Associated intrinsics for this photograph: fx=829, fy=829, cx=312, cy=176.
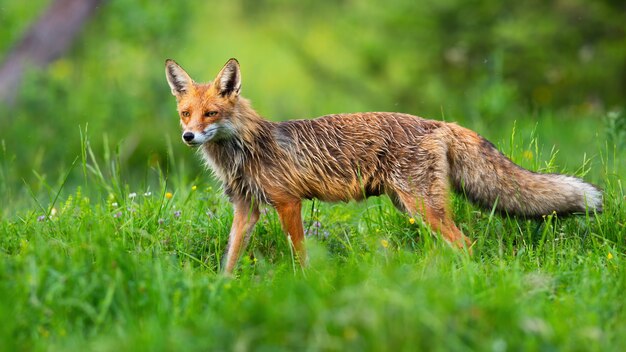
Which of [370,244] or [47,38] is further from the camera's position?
[47,38]

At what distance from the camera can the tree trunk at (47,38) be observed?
13.7 meters

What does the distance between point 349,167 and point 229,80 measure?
1.12 m

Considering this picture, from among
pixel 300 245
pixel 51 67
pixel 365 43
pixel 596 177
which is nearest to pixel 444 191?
pixel 300 245

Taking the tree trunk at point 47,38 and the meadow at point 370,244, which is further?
the tree trunk at point 47,38

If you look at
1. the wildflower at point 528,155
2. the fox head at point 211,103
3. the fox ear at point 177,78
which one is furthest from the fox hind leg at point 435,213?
the fox ear at point 177,78

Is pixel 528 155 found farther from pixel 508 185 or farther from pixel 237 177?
pixel 237 177

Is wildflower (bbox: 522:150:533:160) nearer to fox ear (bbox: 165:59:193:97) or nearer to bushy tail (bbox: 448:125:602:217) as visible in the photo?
bushy tail (bbox: 448:125:602:217)

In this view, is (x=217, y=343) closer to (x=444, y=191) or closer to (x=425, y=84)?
(x=444, y=191)

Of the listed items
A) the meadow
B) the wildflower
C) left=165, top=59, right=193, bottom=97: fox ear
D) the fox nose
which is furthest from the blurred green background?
the fox nose

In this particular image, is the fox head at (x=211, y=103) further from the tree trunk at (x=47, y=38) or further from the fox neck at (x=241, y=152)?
the tree trunk at (x=47, y=38)

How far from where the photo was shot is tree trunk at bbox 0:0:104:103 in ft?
44.9

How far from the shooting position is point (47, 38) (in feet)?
46.5

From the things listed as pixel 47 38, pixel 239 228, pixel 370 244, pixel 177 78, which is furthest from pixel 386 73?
pixel 370 244

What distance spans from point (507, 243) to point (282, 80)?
16.0 meters
